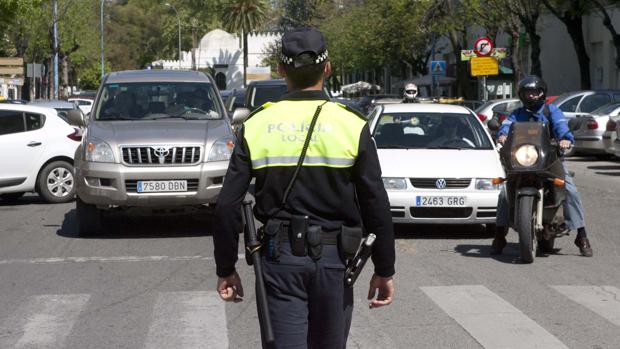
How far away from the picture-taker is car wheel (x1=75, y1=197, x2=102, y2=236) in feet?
41.4

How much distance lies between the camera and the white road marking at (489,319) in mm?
7148

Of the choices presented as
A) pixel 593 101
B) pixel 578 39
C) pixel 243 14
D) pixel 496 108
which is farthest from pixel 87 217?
pixel 243 14

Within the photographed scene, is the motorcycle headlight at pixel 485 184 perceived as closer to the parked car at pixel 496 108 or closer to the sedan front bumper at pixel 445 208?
the sedan front bumper at pixel 445 208

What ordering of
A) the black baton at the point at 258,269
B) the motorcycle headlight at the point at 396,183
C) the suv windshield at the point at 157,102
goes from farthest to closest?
the suv windshield at the point at 157,102
the motorcycle headlight at the point at 396,183
the black baton at the point at 258,269

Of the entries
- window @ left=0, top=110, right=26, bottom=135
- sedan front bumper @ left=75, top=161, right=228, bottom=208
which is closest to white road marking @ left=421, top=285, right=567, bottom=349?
sedan front bumper @ left=75, top=161, right=228, bottom=208

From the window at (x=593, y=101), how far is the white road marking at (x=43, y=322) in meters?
21.9

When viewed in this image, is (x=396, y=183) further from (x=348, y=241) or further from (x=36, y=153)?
Result: (x=348, y=241)

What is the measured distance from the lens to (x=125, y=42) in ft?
417

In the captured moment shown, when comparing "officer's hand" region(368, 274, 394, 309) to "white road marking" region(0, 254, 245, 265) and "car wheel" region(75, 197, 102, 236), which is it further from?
"car wheel" region(75, 197, 102, 236)

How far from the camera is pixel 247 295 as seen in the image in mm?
9000

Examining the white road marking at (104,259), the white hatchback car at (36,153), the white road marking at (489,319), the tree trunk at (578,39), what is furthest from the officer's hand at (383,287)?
the tree trunk at (578,39)

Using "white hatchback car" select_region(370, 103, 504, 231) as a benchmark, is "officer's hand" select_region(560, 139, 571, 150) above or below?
above

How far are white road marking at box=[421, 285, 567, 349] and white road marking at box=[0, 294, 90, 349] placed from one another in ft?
8.80

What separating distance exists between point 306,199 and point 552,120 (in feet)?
22.0
